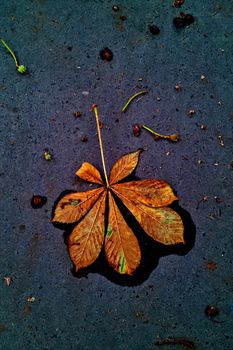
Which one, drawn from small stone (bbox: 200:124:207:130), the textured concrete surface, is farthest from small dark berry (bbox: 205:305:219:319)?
small stone (bbox: 200:124:207:130)

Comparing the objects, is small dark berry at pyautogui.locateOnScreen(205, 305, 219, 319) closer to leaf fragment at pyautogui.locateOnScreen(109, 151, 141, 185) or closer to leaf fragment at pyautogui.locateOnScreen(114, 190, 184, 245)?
leaf fragment at pyautogui.locateOnScreen(114, 190, 184, 245)

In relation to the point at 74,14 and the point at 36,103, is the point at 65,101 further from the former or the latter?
the point at 74,14

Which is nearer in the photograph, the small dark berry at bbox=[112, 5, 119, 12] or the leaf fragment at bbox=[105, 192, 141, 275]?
the leaf fragment at bbox=[105, 192, 141, 275]

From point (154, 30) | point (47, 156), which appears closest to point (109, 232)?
point (47, 156)

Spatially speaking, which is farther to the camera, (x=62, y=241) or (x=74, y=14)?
(x=74, y=14)

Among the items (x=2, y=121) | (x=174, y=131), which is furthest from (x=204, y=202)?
(x=2, y=121)

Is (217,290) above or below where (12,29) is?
below
